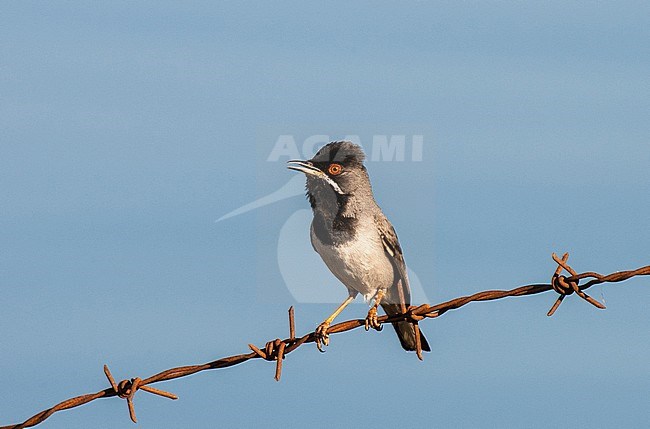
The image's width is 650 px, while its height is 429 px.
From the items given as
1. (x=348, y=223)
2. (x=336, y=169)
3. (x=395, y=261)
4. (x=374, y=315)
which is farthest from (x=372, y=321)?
(x=336, y=169)

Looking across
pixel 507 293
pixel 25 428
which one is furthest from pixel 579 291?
pixel 25 428

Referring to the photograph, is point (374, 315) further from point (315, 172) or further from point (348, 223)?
point (315, 172)

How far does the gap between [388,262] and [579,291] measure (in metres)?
4.67

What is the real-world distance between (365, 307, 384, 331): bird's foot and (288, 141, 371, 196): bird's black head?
4.12 feet

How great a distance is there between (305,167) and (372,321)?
6.25 feet

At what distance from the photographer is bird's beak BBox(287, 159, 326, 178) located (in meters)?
12.5

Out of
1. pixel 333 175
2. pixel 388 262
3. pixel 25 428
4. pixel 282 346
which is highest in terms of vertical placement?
pixel 333 175

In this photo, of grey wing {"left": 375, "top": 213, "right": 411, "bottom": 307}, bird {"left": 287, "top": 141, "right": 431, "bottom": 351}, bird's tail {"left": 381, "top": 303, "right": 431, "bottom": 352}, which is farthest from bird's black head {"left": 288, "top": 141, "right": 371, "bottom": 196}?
bird's tail {"left": 381, "top": 303, "right": 431, "bottom": 352}

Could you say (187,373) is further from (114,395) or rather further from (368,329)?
(368,329)

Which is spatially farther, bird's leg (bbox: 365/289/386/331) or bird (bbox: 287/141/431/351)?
bird (bbox: 287/141/431/351)

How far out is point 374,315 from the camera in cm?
1236

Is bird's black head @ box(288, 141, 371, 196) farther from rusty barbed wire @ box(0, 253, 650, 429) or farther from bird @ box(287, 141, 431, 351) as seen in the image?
rusty barbed wire @ box(0, 253, 650, 429)

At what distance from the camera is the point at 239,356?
922 cm

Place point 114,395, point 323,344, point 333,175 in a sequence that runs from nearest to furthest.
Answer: point 114,395, point 323,344, point 333,175
